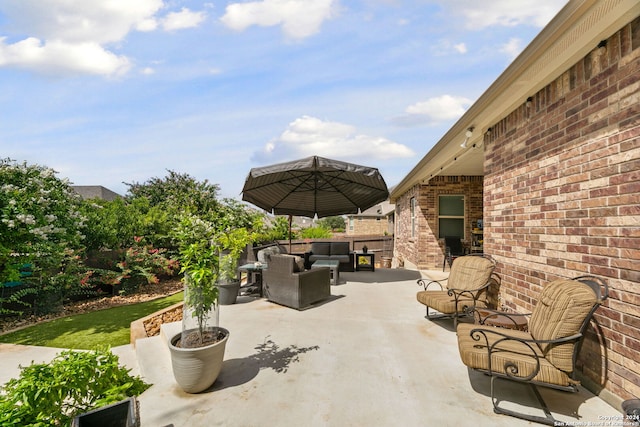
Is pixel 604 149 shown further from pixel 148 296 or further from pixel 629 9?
pixel 148 296

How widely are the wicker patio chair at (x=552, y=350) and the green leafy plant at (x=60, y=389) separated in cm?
261

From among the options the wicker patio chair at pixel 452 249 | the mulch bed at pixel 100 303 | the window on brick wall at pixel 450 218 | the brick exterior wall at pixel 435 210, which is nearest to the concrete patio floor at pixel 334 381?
the mulch bed at pixel 100 303

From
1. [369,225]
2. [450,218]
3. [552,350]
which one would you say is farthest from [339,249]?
[369,225]

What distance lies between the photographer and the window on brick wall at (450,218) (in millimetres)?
9266

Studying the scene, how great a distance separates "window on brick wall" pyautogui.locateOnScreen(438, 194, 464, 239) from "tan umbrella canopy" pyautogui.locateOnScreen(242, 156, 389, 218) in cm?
195

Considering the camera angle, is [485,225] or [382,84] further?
[382,84]

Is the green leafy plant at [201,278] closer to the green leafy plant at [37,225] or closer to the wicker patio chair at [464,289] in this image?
the wicker patio chair at [464,289]

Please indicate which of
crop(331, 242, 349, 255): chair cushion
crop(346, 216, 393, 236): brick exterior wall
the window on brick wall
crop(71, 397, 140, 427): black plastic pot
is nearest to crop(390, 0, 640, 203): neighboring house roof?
crop(71, 397, 140, 427): black plastic pot

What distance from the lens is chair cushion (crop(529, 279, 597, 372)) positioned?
→ 2.29m

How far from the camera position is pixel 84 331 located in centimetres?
521

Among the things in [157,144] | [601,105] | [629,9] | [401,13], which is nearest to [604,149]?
[601,105]

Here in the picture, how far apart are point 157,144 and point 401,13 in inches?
330

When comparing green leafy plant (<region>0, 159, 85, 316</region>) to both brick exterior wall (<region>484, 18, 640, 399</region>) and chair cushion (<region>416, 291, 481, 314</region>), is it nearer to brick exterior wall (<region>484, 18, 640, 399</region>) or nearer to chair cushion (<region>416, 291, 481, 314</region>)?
chair cushion (<region>416, 291, 481, 314</region>)

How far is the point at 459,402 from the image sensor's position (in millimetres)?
2471
